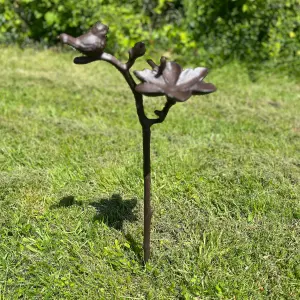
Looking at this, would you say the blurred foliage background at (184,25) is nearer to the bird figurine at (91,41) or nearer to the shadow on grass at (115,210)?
the shadow on grass at (115,210)

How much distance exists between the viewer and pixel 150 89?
1.40 meters

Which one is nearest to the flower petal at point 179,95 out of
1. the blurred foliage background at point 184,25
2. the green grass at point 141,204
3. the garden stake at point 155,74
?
the garden stake at point 155,74

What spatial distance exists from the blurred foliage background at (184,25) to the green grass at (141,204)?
1831mm

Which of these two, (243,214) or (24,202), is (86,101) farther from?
(243,214)

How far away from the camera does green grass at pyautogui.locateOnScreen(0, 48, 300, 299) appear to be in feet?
6.45

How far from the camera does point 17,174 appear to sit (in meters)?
2.67

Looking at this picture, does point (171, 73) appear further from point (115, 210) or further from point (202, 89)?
point (115, 210)

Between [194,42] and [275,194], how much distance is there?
3675 millimetres

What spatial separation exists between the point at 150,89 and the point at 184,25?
15.1 ft

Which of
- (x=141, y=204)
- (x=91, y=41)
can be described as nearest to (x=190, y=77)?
(x=91, y=41)

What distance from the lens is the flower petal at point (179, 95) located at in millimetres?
1375

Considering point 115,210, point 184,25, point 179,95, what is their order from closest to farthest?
point 179,95 → point 115,210 → point 184,25

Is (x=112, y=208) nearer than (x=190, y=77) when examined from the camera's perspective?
No

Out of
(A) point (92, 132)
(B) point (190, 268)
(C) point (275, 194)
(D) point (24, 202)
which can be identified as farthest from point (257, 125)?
(D) point (24, 202)
